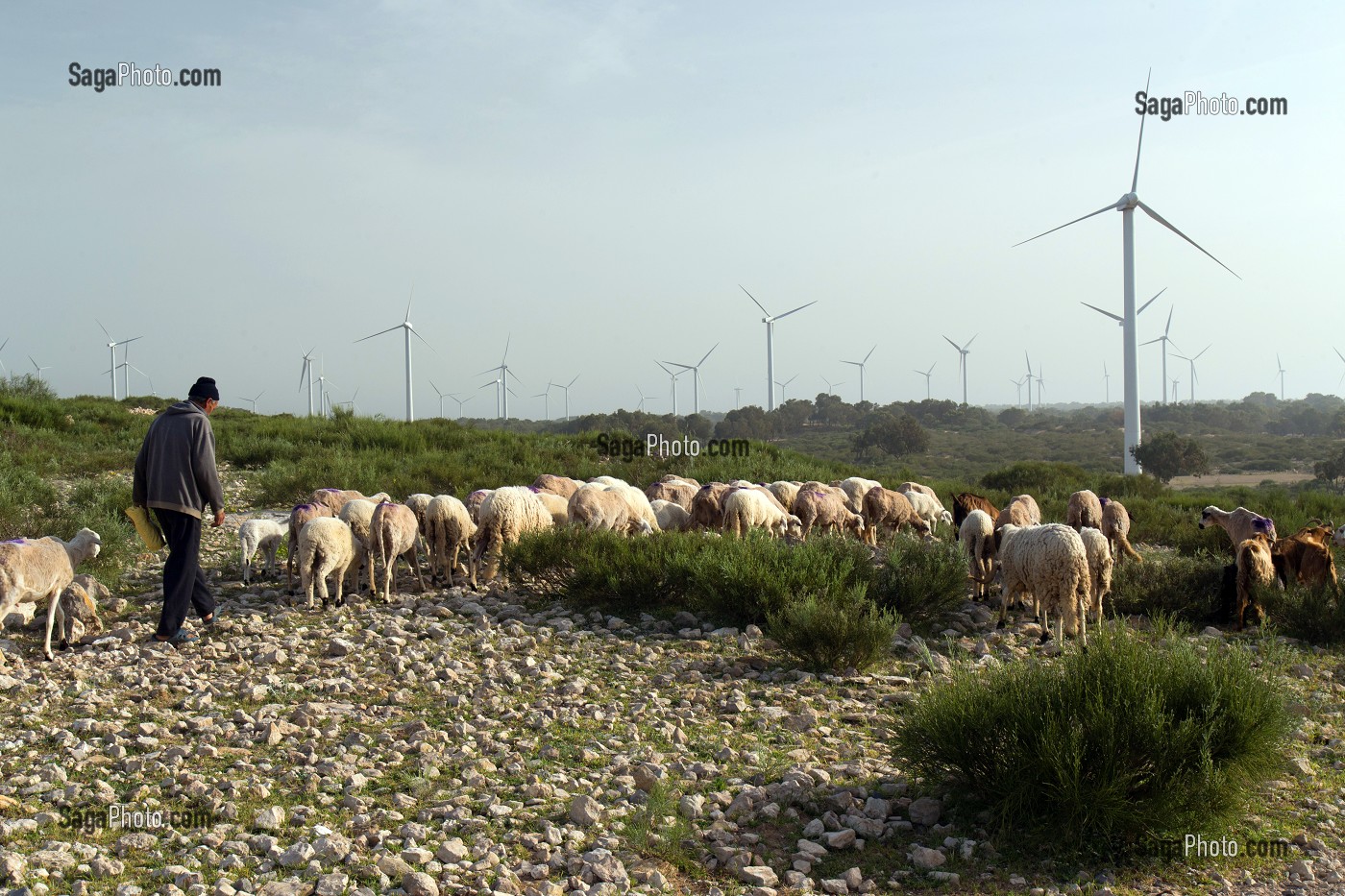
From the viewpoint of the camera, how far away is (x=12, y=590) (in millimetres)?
6910

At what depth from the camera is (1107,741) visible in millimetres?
4730

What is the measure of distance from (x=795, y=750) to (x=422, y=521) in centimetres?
634

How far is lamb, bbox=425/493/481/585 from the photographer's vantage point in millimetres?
10609

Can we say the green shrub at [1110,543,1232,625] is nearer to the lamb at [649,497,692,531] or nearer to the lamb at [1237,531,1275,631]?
the lamb at [1237,531,1275,631]

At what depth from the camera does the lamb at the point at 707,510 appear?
13898mm

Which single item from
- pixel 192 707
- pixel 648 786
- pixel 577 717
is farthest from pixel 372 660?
pixel 648 786

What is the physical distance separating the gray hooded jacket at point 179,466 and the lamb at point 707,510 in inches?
284

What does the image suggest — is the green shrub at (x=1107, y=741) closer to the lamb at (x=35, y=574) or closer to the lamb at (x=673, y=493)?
the lamb at (x=35, y=574)

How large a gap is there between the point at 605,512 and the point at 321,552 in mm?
4383

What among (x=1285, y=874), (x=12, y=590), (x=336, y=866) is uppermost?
(x=12, y=590)

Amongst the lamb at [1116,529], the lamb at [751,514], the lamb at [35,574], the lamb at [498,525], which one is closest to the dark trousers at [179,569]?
the lamb at [35,574]

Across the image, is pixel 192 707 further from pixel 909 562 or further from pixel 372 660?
pixel 909 562

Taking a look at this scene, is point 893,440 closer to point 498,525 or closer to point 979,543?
point 979,543

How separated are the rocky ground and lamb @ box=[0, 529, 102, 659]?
0.44m
